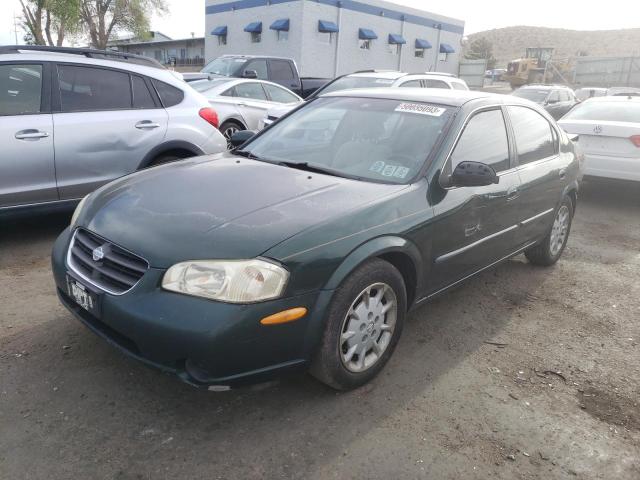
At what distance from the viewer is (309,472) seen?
240 centimetres

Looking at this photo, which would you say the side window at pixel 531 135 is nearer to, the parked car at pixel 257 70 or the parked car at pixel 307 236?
the parked car at pixel 307 236

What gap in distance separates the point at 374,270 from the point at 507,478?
115cm

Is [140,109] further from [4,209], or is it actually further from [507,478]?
[507,478]

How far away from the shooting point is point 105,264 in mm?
2734

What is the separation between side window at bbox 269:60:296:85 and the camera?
45.5 feet

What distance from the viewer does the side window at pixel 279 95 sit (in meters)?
10.8

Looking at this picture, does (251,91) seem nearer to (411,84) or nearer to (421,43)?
(411,84)

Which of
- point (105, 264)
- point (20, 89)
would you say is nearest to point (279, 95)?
point (20, 89)

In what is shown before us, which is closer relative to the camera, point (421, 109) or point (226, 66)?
point (421, 109)

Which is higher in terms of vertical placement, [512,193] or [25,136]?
[25,136]

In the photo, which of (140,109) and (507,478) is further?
(140,109)

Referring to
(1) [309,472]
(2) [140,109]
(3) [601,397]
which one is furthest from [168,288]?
(2) [140,109]

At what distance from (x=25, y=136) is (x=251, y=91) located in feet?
20.5

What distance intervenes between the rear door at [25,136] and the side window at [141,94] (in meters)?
0.84
